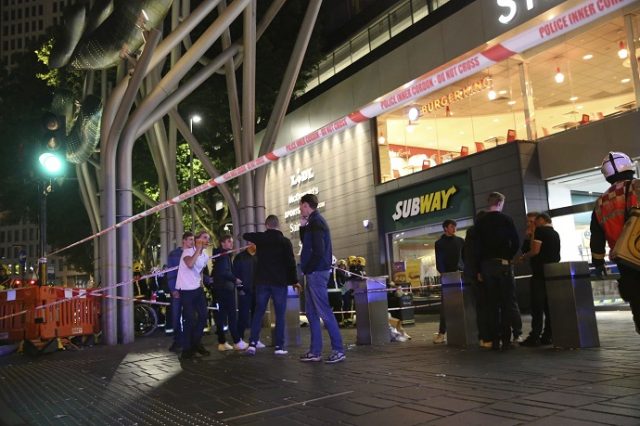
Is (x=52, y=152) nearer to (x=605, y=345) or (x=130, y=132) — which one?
(x=130, y=132)

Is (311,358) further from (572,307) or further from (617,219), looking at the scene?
(617,219)

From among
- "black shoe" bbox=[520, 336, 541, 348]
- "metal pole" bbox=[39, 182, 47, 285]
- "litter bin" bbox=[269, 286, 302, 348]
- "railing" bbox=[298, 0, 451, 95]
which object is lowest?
"black shoe" bbox=[520, 336, 541, 348]

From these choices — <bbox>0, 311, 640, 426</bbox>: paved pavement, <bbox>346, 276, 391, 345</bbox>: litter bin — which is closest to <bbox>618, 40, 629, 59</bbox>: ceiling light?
<bbox>0, 311, 640, 426</bbox>: paved pavement

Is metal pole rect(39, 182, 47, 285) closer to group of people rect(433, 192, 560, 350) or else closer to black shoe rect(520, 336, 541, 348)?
group of people rect(433, 192, 560, 350)

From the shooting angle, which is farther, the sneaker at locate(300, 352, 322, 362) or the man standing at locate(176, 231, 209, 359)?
the man standing at locate(176, 231, 209, 359)

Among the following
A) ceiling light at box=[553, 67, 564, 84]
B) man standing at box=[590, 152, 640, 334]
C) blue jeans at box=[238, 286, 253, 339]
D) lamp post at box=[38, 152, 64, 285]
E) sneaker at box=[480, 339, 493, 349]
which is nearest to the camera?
man standing at box=[590, 152, 640, 334]

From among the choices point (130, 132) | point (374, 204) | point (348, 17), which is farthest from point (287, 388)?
point (348, 17)

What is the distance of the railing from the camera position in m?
21.3

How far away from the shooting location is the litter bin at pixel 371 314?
924 cm

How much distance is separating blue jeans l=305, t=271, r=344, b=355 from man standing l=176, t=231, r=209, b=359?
205 centimetres

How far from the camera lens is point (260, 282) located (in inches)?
Answer: 328

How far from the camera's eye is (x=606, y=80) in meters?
15.4

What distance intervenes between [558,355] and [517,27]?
12.2 metres

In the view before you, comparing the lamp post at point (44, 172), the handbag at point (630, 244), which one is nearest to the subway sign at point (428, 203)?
the lamp post at point (44, 172)
